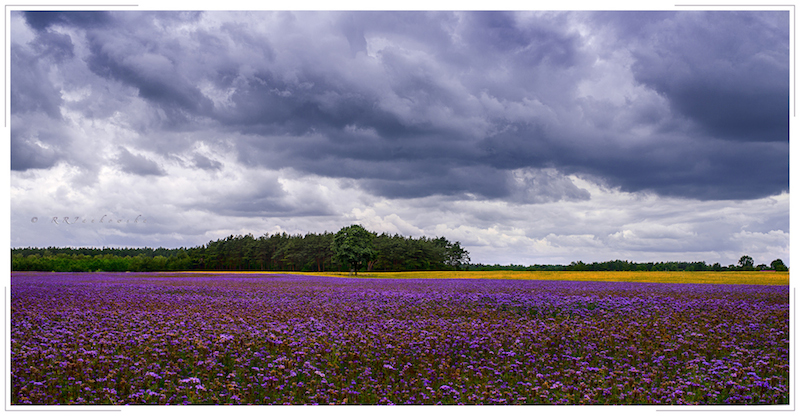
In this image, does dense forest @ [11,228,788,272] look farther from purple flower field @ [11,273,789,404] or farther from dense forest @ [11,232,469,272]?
purple flower field @ [11,273,789,404]

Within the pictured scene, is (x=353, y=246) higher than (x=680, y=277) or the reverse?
higher

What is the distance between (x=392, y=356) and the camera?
931 centimetres

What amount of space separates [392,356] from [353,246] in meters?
64.4

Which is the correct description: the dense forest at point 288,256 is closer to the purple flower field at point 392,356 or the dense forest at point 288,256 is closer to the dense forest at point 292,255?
the dense forest at point 292,255

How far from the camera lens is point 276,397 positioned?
7020 millimetres

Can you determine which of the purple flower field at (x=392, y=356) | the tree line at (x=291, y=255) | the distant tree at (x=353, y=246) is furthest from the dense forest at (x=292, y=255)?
the purple flower field at (x=392, y=356)

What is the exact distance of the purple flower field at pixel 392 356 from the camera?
7152 mm

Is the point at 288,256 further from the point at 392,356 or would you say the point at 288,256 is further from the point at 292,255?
the point at 392,356

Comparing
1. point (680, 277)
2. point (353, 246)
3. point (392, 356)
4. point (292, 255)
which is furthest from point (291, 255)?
point (392, 356)

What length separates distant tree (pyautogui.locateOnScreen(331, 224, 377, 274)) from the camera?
7269cm

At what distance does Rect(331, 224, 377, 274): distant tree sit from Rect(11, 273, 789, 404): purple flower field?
57687 millimetres

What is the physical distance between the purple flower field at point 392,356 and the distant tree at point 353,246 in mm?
57687

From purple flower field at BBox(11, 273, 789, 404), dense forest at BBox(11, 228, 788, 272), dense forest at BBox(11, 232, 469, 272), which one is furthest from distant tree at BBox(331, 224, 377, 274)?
purple flower field at BBox(11, 273, 789, 404)
